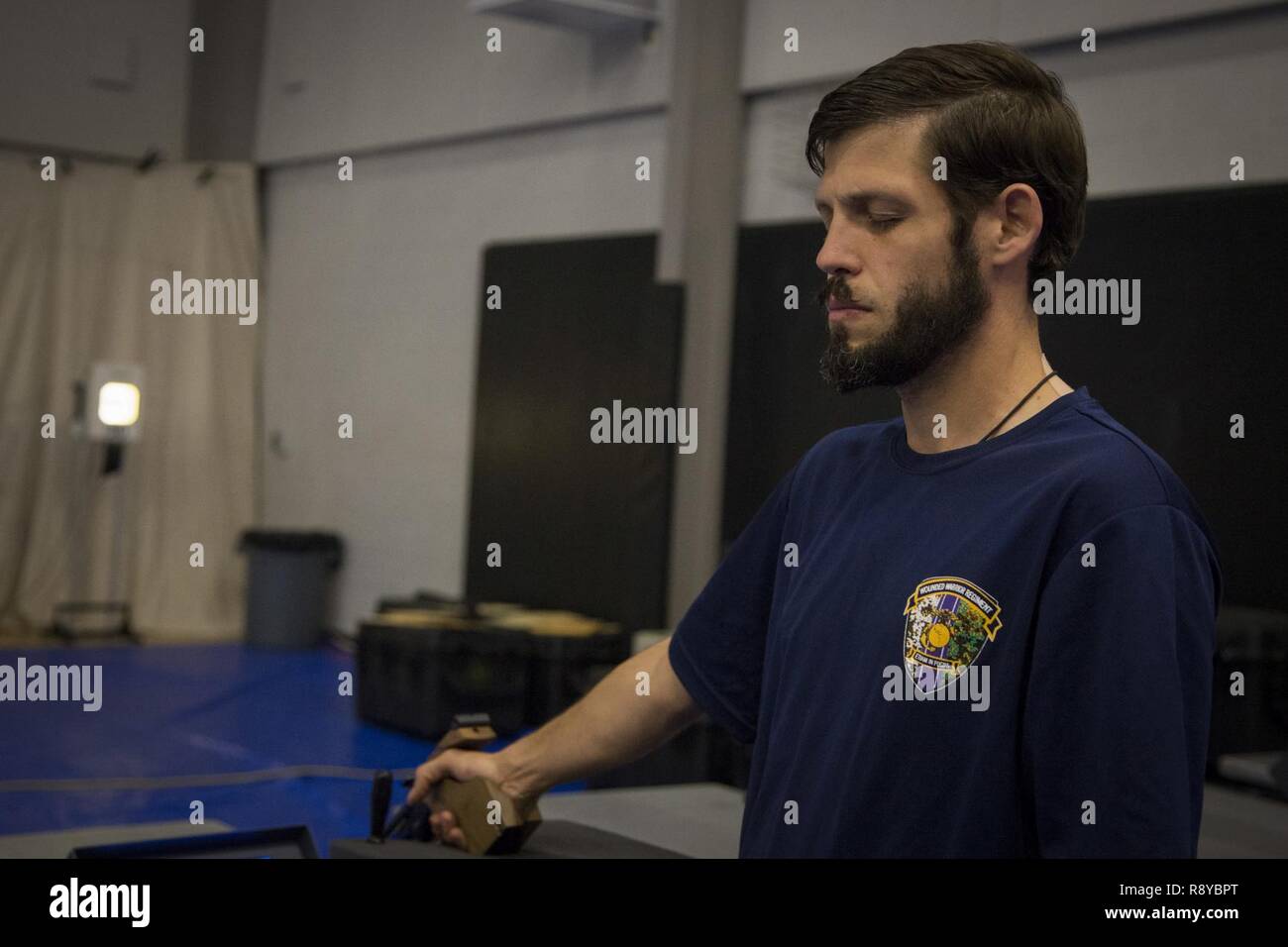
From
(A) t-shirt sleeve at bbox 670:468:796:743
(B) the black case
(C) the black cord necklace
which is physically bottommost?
(B) the black case

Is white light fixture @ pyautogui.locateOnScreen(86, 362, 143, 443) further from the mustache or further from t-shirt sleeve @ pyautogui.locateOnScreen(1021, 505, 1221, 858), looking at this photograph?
t-shirt sleeve @ pyautogui.locateOnScreen(1021, 505, 1221, 858)

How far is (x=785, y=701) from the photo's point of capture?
2.91 ft

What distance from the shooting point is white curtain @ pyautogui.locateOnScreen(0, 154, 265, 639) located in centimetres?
397

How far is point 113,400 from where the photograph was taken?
4305 millimetres

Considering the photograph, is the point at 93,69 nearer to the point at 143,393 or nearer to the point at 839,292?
the point at 143,393

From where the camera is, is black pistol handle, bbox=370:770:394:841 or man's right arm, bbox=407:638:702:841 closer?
man's right arm, bbox=407:638:702:841

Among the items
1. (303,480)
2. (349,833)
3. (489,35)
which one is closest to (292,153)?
(489,35)

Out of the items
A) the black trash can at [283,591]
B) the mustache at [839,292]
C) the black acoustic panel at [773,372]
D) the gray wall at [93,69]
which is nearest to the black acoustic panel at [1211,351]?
the black acoustic panel at [773,372]

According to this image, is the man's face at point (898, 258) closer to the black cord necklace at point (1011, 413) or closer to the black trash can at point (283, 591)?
the black cord necklace at point (1011, 413)

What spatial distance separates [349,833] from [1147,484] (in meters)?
2.09

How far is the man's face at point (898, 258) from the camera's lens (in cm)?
85

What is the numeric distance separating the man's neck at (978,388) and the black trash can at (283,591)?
385cm

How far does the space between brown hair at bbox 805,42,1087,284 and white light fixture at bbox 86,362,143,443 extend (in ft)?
12.6

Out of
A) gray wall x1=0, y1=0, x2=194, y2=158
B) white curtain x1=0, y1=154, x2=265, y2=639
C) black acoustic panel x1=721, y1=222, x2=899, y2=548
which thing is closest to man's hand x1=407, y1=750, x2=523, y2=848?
black acoustic panel x1=721, y1=222, x2=899, y2=548
